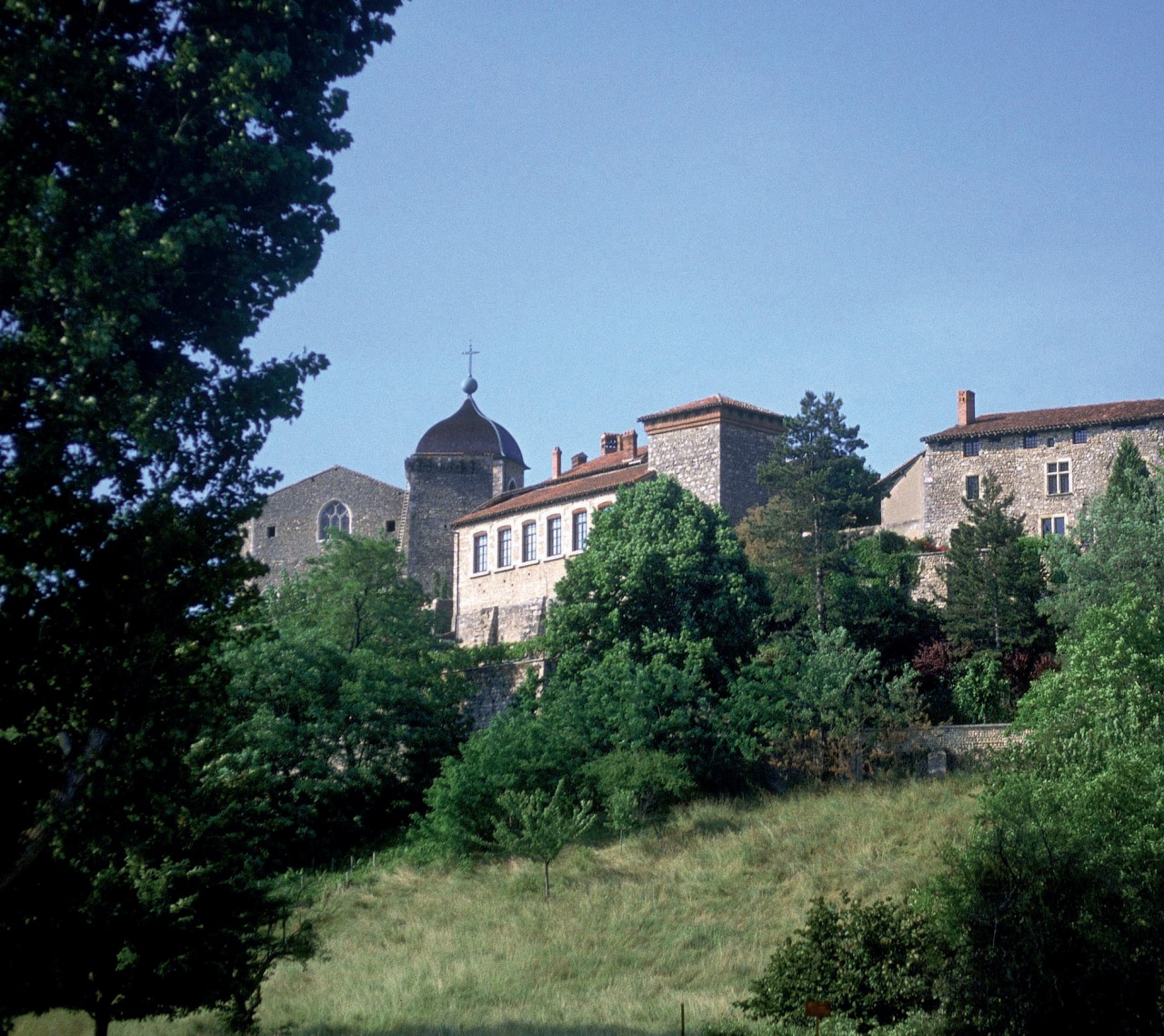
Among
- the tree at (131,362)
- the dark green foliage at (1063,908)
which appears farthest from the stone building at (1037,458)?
the tree at (131,362)

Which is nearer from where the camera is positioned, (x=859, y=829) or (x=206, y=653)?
(x=206, y=653)

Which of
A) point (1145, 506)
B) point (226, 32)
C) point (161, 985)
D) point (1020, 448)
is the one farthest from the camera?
point (1020, 448)

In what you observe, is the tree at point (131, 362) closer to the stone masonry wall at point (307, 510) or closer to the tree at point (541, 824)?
the tree at point (541, 824)

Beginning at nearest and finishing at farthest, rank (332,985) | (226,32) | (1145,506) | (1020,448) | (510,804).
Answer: (226,32) → (332,985) → (510,804) → (1145,506) → (1020,448)

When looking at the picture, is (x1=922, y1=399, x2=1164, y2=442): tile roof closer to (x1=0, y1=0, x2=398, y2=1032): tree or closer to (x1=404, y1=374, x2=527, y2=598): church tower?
(x1=404, y1=374, x2=527, y2=598): church tower

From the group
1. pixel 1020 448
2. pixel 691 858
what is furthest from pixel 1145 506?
pixel 691 858

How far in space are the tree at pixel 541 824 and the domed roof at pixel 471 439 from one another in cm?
3408

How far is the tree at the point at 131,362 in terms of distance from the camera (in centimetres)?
1282

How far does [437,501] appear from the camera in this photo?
214 feet

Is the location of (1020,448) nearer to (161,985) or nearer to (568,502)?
(568,502)

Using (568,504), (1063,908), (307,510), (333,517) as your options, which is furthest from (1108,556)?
(307,510)

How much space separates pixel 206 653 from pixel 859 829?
21.6 m

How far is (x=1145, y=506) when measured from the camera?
4194 centimetres

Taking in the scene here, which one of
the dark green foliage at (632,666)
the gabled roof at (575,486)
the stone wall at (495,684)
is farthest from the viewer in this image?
the gabled roof at (575,486)
